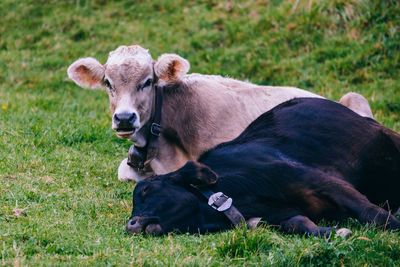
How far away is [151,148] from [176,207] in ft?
6.97

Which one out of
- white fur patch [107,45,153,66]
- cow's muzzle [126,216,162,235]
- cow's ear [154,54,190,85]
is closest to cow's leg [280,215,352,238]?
cow's muzzle [126,216,162,235]

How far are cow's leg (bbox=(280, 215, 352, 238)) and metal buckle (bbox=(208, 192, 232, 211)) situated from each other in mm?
456

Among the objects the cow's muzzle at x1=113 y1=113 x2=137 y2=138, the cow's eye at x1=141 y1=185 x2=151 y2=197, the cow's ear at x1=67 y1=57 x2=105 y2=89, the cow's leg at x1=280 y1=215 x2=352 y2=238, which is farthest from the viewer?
the cow's ear at x1=67 y1=57 x2=105 y2=89

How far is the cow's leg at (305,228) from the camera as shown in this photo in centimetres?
419

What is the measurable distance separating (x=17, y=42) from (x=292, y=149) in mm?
10482

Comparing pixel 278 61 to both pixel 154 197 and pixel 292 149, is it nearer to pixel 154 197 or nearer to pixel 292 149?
pixel 292 149

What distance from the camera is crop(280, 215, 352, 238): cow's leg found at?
419 cm

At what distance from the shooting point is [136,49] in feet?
21.9

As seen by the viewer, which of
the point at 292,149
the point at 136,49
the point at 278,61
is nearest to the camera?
the point at 292,149

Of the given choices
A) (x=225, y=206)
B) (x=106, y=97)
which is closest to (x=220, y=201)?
(x=225, y=206)

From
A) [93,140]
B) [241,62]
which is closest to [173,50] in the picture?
[241,62]

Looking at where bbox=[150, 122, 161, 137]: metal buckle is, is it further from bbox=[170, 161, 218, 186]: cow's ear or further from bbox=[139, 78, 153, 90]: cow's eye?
bbox=[170, 161, 218, 186]: cow's ear

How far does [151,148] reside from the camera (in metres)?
6.52

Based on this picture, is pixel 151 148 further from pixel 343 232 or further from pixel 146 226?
pixel 343 232
